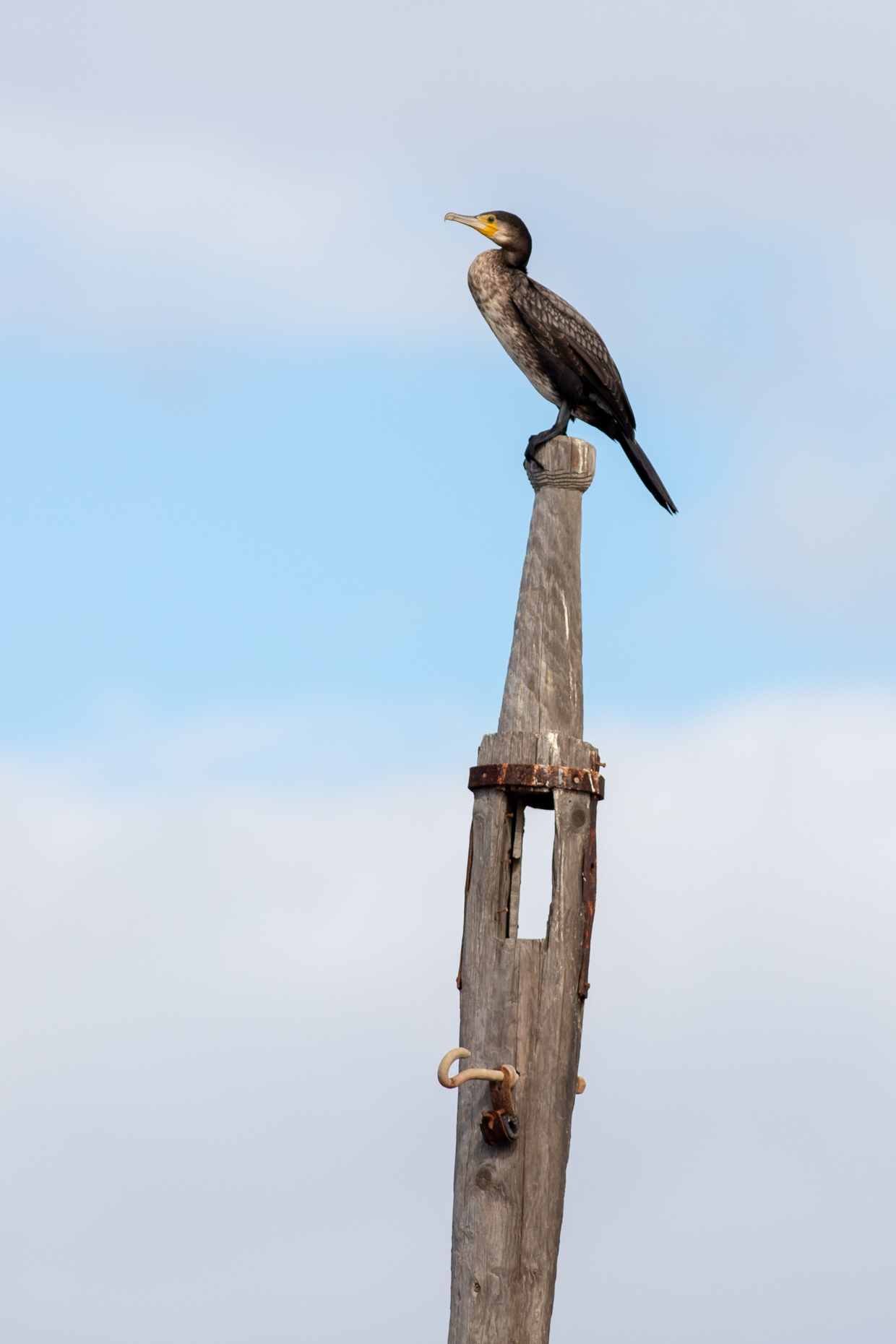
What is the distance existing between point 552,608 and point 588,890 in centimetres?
112

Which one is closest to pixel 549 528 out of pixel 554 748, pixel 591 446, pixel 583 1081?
pixel 591 446

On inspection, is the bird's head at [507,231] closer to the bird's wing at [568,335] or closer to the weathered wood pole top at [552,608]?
the bird's wing at [568,335]

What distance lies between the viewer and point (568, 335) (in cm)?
644

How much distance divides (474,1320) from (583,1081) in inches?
35.5

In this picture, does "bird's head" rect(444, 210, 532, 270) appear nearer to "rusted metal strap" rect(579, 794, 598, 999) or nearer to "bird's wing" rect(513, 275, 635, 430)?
"bird's wing" rect(513, 275, 635, 430)

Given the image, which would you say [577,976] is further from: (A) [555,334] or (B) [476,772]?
(A) [555,334]

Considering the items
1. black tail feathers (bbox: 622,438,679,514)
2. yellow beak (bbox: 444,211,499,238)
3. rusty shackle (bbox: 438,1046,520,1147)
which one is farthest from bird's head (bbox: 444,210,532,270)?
rusty shackle (bbox: 438,1046,520,1147)

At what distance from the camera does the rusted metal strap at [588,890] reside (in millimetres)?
5469

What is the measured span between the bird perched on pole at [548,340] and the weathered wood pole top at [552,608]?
15.0 inches

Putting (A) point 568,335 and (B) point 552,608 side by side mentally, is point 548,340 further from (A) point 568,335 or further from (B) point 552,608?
(B) point 552,608

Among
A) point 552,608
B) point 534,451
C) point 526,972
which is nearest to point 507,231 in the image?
point 534,451

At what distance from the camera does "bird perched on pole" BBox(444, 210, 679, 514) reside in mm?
6453

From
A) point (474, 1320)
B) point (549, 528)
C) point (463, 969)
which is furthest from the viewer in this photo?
point (549, 528)

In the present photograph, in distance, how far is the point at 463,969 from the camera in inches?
218
